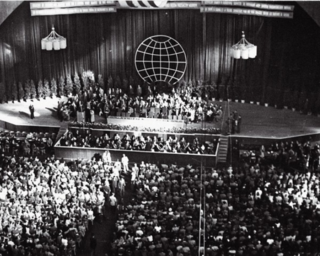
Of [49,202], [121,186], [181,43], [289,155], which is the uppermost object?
[181,43]

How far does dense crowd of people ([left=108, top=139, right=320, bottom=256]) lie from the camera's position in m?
18.3

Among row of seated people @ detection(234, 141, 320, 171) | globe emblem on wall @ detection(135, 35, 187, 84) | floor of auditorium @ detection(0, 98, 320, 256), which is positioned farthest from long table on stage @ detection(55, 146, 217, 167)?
globe emblem on wall @ detection(135, 35, 187, 84)

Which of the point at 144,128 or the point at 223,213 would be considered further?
the point at 144,128

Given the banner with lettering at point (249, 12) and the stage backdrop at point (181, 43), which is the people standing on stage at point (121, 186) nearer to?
the stage backdrop at point (181, 43)

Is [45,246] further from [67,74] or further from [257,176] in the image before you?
[67,74]

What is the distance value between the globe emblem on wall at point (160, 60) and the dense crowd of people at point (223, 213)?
1082 cm

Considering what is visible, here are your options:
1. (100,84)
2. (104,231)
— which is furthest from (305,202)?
(100,84)

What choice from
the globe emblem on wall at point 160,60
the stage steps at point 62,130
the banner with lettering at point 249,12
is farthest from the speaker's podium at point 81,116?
the banner with lettering at point 249,12

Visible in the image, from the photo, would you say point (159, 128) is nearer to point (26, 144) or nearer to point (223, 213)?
point (26, 144)

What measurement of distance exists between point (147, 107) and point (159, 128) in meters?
1.65

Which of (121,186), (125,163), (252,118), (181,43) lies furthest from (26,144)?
(252,118)

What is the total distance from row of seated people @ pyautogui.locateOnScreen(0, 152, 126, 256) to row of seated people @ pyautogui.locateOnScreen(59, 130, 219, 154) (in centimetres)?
184

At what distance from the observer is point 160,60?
109 ft

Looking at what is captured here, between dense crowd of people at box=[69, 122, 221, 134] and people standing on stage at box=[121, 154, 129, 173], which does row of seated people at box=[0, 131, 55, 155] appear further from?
people standing on stage at box=[121, 154, 129, 173]
